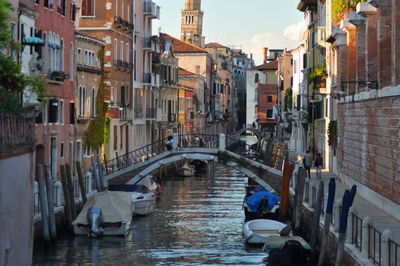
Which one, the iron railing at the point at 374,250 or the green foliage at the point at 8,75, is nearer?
→ the green foliage at the point at 8,75

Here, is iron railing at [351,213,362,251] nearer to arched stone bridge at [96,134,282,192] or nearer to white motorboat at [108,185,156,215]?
white motorboat at [108,185,156,215]

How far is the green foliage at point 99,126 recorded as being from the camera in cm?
4160

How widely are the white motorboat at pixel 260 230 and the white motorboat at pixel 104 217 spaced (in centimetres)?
340

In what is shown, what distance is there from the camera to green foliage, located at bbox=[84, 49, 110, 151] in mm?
41600

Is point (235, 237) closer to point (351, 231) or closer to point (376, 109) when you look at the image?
point (376, 109)

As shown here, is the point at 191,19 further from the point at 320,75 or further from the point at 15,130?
the point at 15,130

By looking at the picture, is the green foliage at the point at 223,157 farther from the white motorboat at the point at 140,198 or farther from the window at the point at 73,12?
the window at the point at 73,12

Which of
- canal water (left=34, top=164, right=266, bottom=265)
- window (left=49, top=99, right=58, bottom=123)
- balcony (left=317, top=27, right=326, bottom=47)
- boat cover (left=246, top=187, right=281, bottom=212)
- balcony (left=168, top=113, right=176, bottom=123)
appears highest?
balcony (left=317, top=27, right=326, bottom=47)

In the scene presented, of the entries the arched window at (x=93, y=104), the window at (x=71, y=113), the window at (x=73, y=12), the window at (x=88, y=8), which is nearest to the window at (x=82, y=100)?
the arched window at (x=93, y=104)

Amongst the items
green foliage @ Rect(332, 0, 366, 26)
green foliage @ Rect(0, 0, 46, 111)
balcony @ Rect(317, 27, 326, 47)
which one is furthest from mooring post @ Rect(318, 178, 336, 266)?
balcony @ Rect(317, 27, 326, 47)

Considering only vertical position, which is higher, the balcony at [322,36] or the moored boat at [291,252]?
the balcony at [322,36]

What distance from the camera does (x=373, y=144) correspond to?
26.9 metres

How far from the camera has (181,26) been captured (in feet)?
454

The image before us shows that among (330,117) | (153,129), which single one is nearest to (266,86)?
(153,129)
